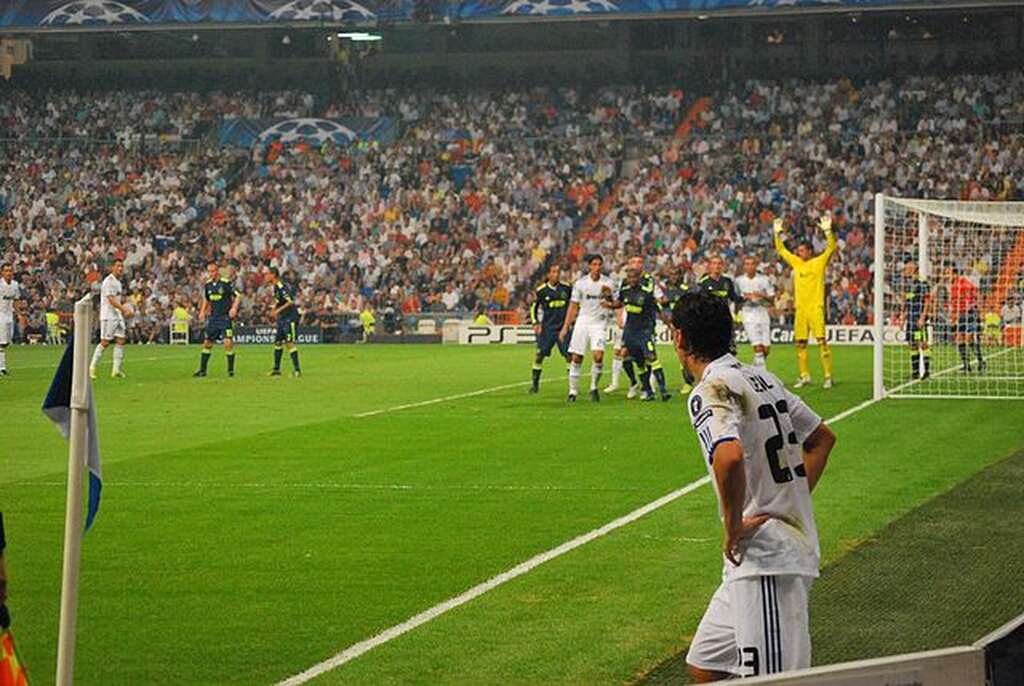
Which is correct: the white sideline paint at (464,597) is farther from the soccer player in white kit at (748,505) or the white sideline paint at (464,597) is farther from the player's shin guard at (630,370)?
the player's shin guard at (630,370)

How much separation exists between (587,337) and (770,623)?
20.8 metres

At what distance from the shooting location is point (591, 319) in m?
27.3

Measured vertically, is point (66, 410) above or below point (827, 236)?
below

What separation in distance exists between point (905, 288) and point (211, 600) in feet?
81.2

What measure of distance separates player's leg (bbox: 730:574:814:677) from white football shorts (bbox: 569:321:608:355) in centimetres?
2018

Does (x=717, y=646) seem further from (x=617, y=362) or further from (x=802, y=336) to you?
(x=802, y=336)

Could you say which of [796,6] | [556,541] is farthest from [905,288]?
[556,541]

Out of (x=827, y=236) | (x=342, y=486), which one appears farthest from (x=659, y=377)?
(x=342, y=486)

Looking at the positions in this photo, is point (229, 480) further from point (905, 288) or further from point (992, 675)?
point (905, 288)

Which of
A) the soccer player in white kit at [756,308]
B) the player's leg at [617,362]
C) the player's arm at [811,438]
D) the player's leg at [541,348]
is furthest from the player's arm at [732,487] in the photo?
the soccer player in white kit at [756,308]

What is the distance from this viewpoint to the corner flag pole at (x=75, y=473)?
19.2 feet

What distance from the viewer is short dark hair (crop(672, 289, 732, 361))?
653 cm

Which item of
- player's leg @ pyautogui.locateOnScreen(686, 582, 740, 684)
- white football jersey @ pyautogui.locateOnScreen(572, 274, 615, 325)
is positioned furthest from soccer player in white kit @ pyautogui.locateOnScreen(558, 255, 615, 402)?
player's leg @ pyautogui.locateOnScreen(686, 582, 740, 684)

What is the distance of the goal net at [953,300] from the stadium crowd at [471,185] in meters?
9.63
